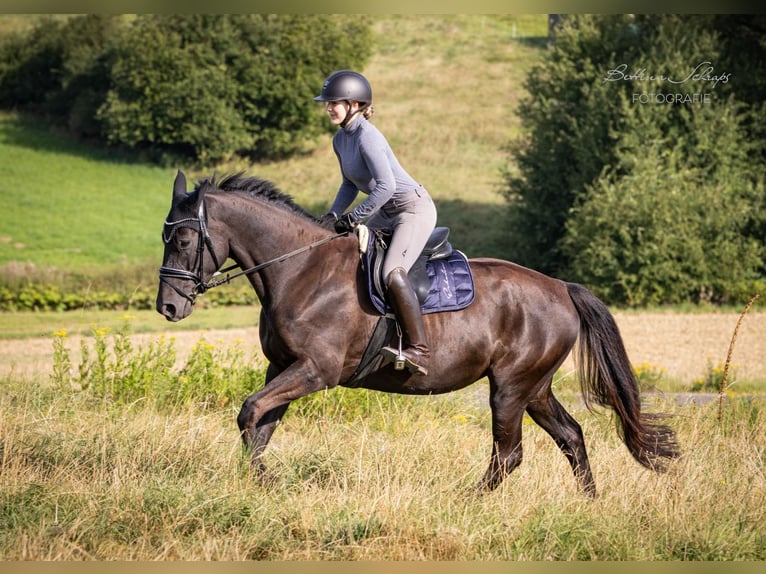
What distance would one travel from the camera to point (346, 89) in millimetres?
6543

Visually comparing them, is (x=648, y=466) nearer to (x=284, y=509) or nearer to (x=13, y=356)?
(x=284, y=509)

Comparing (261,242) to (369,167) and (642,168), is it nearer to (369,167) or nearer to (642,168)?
(369,167)

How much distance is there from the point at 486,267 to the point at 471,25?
45723mm

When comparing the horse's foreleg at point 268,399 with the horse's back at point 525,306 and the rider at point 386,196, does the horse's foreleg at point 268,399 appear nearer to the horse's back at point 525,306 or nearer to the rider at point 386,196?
the rider at point 386,196

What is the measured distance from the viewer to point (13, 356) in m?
14.3

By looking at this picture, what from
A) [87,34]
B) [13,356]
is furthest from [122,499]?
[87,34]

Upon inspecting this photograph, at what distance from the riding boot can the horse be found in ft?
0.67

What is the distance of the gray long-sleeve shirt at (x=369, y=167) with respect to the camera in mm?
6477

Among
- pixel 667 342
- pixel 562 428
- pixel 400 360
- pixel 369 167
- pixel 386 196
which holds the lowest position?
pixel 667 342

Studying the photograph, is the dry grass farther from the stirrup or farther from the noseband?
the stirrup

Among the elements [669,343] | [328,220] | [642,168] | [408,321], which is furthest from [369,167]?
[642,168]

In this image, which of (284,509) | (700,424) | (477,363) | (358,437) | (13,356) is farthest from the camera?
(13,356)

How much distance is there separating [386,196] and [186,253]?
1.52m

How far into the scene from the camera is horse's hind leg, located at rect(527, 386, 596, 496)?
23.4ft
